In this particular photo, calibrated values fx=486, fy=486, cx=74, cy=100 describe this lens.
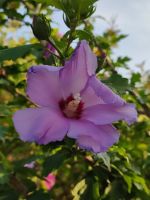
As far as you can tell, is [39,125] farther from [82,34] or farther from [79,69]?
[82,34]

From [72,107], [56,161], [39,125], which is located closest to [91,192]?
[56,161]

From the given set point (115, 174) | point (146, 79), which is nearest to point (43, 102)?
point (115, 174)

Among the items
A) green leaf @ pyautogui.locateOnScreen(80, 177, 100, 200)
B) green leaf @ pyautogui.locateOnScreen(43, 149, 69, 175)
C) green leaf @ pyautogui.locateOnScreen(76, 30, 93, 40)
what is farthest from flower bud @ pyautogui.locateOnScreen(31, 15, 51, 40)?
green leaf @ pyautogui.locateOnScreen(80, 177, 100, 200)

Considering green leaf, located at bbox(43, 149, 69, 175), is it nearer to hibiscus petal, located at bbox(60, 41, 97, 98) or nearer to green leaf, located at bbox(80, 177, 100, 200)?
green leaf, located at bbox(80, 177, 100, 200)

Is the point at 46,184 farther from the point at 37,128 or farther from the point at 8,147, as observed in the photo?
the point at 37,128

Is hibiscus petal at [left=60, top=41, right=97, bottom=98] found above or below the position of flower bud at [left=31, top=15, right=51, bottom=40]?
below

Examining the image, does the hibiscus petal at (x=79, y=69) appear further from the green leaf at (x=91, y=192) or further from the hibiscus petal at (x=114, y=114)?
the green leaf at (x=91, y=192)

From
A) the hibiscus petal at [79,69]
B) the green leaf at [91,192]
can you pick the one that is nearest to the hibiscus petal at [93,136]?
the hibiscus petal at [79,69]
